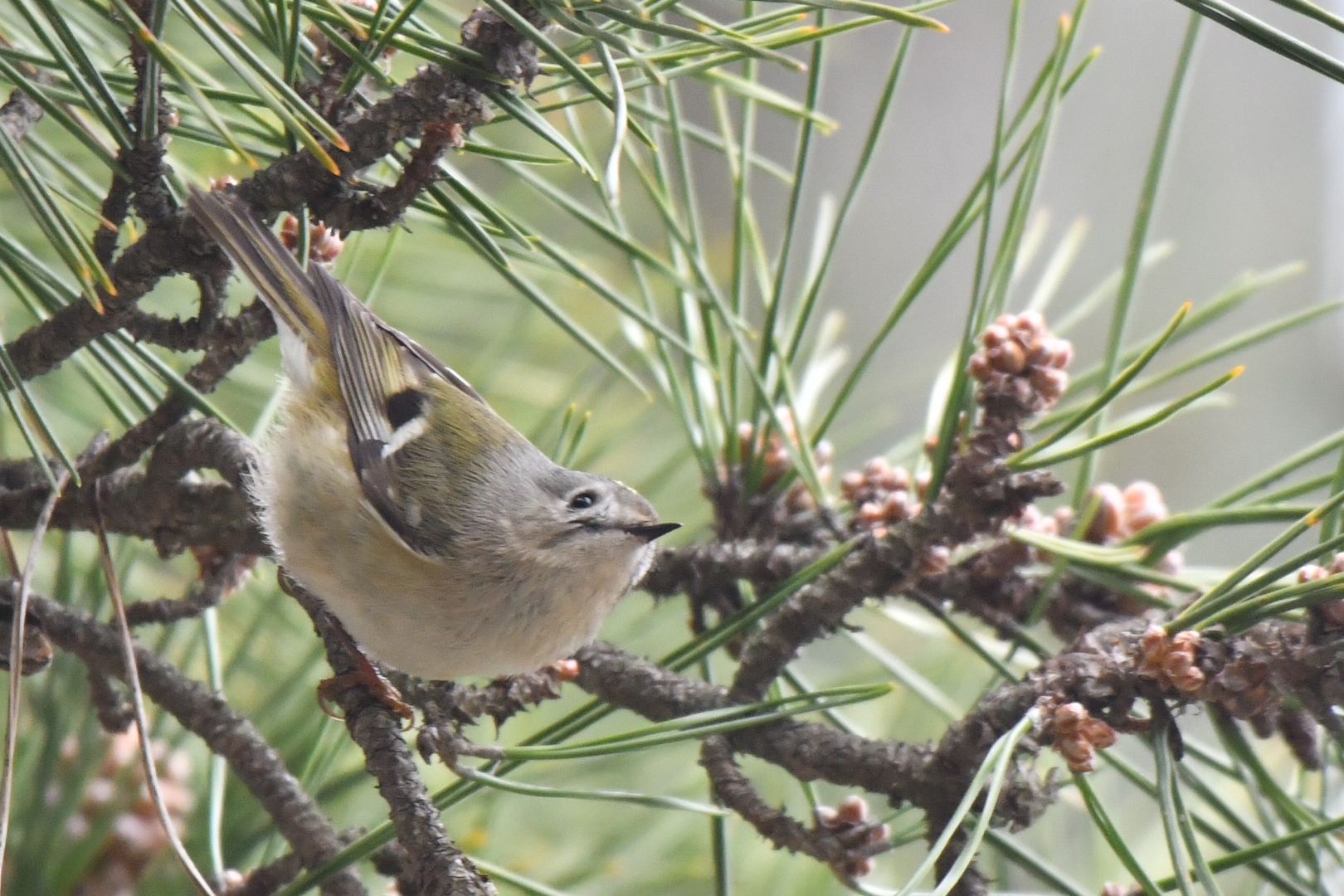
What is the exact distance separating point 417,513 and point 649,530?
0.20 meters

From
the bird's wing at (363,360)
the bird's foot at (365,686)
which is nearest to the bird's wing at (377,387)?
the bird's wing at (363,360)

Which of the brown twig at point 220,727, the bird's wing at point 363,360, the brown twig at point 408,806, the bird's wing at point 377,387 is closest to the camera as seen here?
the brown twig at point 408,806

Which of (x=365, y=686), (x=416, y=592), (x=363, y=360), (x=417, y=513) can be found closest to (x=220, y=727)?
(x=365, y=686)

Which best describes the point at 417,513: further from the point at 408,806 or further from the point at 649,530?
the point at 408,806

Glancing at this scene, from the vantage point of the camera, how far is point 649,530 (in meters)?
0.86

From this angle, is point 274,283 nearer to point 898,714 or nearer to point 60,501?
point 60,501

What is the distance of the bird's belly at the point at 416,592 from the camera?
812 mm

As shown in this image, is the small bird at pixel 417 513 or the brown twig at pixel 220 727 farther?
the small bird at pixel 417 513

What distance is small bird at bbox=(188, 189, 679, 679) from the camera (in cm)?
82

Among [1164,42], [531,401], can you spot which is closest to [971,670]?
[531,401]

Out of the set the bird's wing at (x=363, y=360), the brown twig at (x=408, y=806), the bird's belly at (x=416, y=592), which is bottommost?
the brown twig at (x=408, y=806)

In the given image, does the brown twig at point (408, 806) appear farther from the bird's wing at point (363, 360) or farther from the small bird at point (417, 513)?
the bird's wing at point (363, 360)

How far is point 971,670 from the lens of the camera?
1.12 m

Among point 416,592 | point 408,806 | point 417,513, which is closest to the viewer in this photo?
point 408,806
